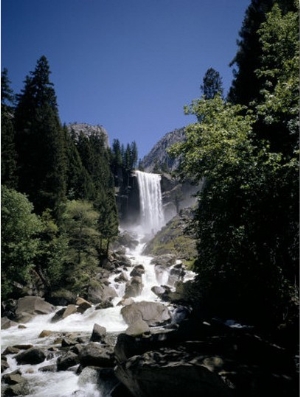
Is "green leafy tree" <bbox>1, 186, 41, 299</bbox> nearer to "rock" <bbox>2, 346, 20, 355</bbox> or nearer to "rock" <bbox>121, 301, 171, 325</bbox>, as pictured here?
"rock" <bbox>2, 346, 20, 355</bbox>

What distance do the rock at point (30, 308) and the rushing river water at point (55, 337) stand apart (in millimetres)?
573

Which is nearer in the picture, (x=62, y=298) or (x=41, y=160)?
(x=62, y=298)

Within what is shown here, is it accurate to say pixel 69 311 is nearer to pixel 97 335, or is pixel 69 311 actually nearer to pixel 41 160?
pixel 97 335

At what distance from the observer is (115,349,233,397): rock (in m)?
7.42

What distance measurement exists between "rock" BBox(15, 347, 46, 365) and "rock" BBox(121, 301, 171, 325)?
8.38m

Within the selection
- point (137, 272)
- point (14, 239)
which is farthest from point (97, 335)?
point (137, 272)

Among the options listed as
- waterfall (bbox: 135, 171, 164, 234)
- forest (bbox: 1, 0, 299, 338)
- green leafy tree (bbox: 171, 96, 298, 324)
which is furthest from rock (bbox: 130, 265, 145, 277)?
waterfall (bbox: 135, 171, 164, 234)

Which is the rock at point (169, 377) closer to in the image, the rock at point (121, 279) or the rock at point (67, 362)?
the rock at point (67, 362)

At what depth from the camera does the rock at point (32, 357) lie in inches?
556

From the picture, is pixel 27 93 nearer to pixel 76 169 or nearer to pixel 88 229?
pixel 76 169

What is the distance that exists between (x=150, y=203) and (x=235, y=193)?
76300 mm

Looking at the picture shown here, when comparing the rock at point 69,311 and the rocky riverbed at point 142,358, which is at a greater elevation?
the rocky riverbed at point 142,358

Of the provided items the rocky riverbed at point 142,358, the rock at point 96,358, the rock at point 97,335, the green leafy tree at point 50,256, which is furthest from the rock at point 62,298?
the rock at point 96,358

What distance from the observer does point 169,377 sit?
26.2 feet
